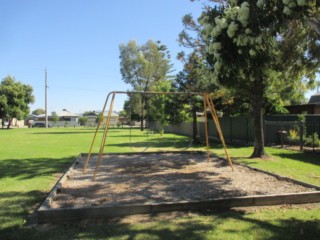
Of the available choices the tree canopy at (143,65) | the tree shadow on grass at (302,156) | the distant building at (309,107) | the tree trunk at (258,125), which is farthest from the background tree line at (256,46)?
the tree canopy at (143,65)

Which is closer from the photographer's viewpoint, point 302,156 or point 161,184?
point 161,184

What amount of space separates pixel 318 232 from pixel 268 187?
2889 mm

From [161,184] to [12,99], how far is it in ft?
188

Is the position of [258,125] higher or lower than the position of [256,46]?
lower

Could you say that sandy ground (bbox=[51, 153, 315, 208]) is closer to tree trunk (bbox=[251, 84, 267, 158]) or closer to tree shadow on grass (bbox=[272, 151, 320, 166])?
tree trunk (bbox=[251, 84, 267, 158])

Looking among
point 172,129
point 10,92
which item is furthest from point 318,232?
point 10,92

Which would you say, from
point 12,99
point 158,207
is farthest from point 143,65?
point 158,207

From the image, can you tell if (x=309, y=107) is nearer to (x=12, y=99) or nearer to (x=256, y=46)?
(x=256, y=46)

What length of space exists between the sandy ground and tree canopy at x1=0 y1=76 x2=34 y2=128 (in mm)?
51986

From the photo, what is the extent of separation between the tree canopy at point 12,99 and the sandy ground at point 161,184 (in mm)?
51986

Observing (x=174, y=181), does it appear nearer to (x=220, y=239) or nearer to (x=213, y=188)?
(x=213, y=188)

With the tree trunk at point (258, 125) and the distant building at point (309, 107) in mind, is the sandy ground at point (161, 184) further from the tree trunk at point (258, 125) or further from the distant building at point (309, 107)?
the distant building at point (309, 107)

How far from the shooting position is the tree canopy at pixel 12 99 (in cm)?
5900

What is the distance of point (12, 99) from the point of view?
60.2 metres
